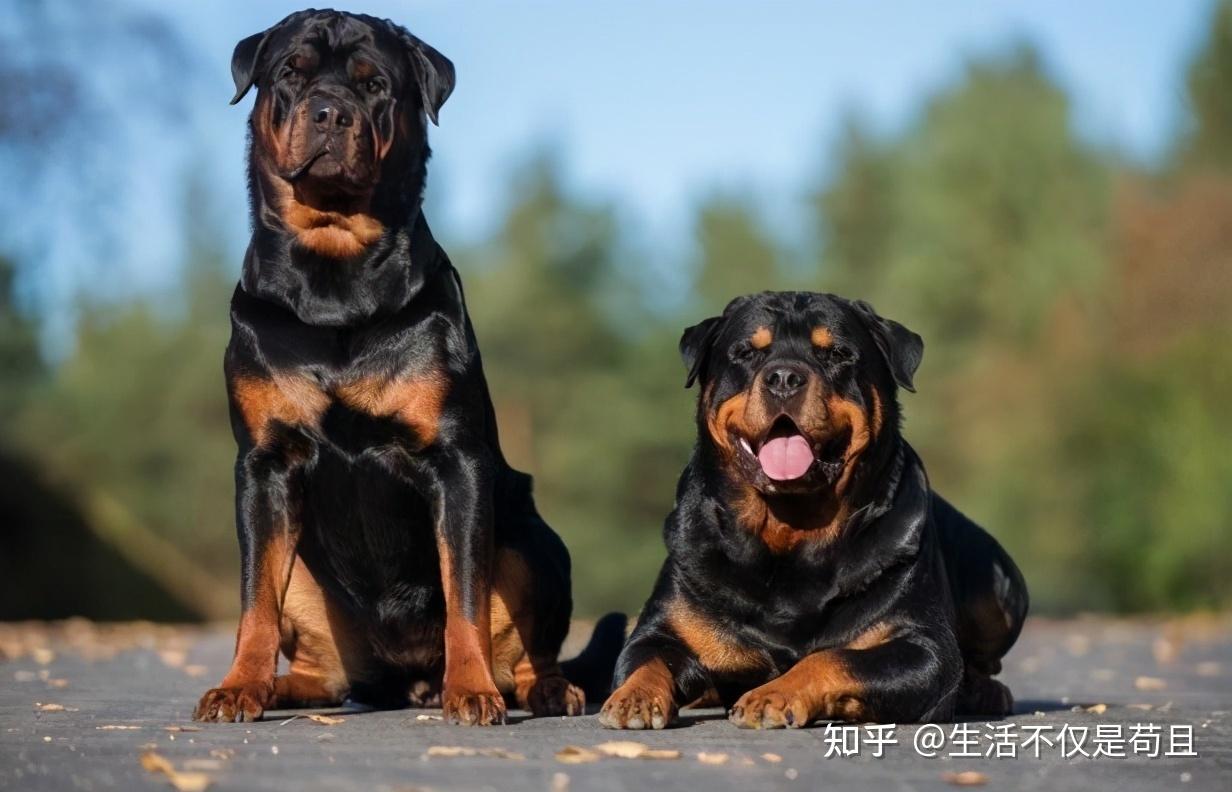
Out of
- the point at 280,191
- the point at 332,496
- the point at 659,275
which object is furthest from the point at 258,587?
the point at 659,275

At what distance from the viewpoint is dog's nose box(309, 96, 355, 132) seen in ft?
16.7

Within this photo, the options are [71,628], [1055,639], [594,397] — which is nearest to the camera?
[1055,639]

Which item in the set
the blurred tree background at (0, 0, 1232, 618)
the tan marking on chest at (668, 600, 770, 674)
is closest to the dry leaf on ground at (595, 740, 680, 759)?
the tan marking on chest at (668, 600, 770, 674)

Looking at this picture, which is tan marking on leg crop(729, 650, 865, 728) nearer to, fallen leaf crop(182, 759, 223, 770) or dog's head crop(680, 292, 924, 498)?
dog's head crop(680, 292, 924, 498)

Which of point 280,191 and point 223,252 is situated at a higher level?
point 223,252

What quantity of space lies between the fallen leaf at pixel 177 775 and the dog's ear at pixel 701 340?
8.09 ft

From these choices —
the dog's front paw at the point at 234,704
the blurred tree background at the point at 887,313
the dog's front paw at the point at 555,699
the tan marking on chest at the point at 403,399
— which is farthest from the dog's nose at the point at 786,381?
the blurred tree background at the point at 887,313

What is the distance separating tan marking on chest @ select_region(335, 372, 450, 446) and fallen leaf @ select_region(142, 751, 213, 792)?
4.87ft

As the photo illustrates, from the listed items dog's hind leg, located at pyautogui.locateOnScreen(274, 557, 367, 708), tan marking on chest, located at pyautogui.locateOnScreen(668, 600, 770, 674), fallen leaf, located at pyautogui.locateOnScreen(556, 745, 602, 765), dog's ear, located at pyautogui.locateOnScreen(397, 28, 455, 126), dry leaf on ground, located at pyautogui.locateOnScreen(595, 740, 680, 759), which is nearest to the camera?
fallen leaf, located at pyautogui.locateOnScreen(556, 745, 602, 765)

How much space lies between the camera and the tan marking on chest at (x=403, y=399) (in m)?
5.04

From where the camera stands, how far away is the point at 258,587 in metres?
5.03

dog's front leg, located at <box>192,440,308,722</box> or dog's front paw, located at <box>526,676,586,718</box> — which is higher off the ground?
dog's front leg, located at <box>192,440,308,722</box>

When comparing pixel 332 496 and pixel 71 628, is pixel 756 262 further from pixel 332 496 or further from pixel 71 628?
pixel 332 496

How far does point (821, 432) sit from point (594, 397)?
2624cm
